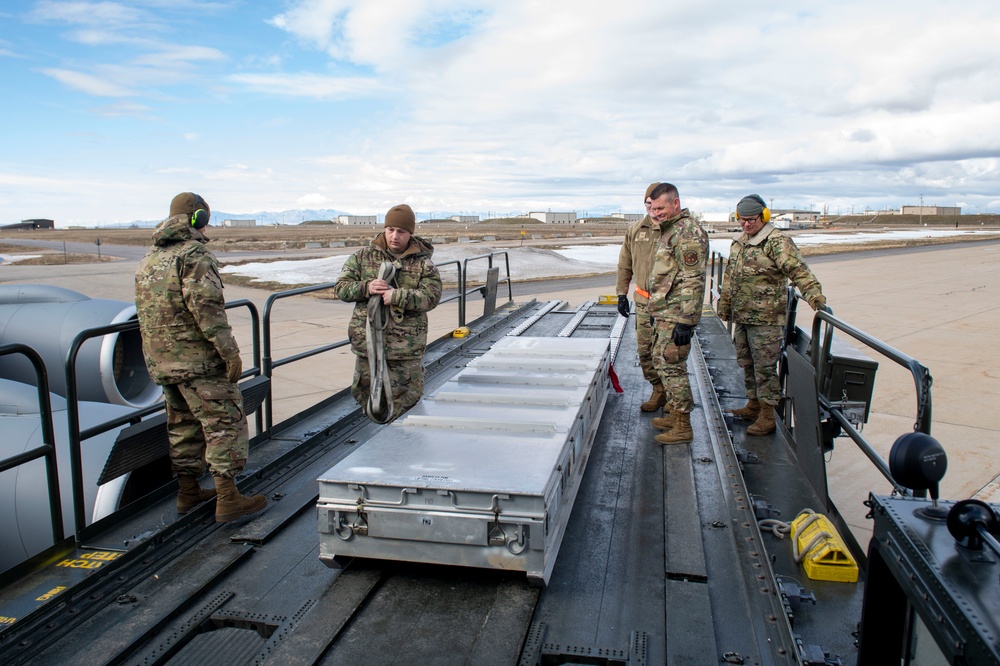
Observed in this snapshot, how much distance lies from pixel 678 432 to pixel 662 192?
1695 mm

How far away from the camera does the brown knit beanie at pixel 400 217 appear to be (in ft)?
14.2

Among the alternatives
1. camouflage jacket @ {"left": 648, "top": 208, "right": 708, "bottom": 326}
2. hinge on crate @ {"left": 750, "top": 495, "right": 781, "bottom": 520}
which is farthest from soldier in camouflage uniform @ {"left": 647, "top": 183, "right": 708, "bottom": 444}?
hinge on crate @ {"left": 750, "top": 495, "right": 781, "bottom": 520}

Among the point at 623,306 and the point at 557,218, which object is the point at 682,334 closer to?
the point at 623,306

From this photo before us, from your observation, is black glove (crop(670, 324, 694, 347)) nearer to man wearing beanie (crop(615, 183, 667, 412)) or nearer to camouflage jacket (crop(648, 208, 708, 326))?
camouflage jacket (crop(648, 208, 708, 326))

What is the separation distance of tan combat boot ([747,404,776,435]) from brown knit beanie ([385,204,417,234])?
294 cm

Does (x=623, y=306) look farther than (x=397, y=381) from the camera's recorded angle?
Yes

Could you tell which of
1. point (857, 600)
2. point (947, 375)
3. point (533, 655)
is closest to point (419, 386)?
point (533, 655)

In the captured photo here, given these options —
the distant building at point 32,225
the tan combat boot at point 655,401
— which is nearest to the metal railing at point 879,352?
the tan combat boot at point 655,401

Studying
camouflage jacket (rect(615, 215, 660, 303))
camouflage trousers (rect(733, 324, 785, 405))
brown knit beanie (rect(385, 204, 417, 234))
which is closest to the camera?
brown knit beanie (rect(385, 204, 417, 234))

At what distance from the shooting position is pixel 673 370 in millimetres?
4965

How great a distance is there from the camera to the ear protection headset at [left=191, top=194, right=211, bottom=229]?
3.75 meters

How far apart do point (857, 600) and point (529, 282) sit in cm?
1971

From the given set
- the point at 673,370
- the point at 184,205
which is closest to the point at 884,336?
the point at 673,370

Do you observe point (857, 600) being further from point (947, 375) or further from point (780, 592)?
point (947, 375)
